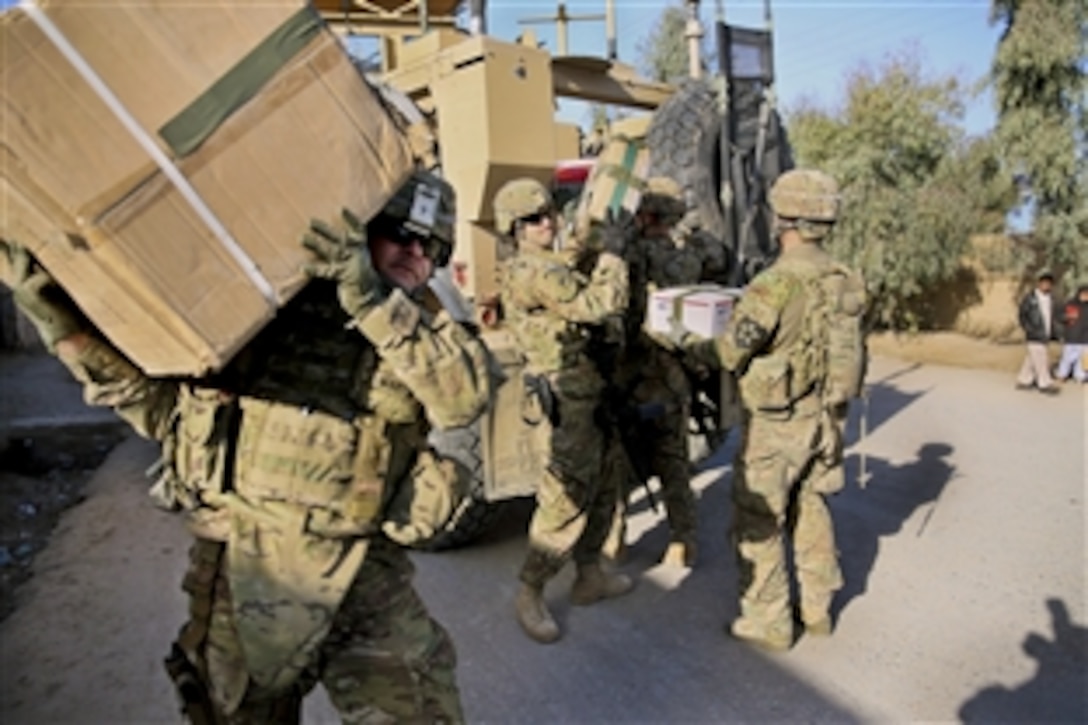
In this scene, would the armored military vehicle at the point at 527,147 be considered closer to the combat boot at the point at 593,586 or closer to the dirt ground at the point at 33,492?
the combat boot at the point at 593,586

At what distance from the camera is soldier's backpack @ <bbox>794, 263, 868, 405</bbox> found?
3100 mm

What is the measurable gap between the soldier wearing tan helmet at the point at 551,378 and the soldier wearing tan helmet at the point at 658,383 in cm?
39

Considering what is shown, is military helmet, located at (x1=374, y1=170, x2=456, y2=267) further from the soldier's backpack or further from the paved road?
the paved road

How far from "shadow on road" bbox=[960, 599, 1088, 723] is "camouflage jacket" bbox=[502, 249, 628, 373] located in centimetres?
190

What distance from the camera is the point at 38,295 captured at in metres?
1.61

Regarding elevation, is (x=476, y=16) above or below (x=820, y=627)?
above

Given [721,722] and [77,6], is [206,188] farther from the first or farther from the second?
[721,722]

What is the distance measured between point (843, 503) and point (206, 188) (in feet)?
14.3

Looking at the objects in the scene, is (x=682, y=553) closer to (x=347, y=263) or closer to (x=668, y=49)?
(x=347, y=263)

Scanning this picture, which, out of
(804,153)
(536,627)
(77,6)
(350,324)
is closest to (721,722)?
(536,627)

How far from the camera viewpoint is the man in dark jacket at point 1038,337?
823cm

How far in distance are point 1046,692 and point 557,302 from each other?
7.34ft

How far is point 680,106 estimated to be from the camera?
4652 mm

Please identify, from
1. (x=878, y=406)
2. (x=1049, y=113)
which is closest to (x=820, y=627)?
(x=878, y=406)
